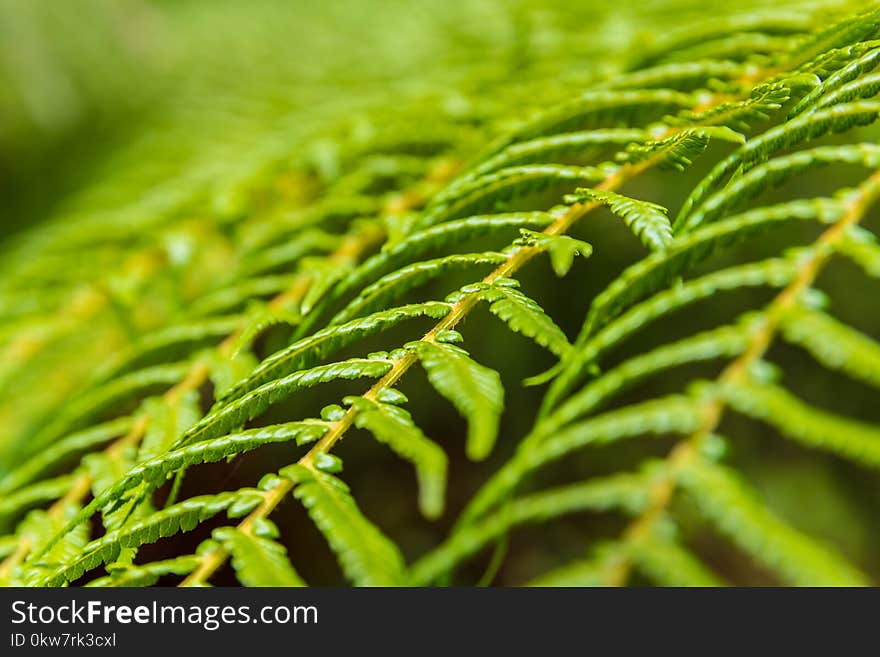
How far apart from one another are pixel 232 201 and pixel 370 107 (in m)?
0.42

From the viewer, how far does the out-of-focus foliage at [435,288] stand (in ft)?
1.70

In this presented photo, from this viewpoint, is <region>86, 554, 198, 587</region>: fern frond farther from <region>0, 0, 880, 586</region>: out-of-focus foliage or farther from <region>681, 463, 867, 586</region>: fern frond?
<region>681, 463, 867, 586</region>: fern frond

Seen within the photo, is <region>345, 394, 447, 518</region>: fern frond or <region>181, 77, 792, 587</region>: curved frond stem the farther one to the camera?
<region>181, 77, 792, 587</region>: curved frond stem

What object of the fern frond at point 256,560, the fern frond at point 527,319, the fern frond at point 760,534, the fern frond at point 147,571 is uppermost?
the fern frond at point 527,319

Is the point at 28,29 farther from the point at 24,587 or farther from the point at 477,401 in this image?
the point at 477,401

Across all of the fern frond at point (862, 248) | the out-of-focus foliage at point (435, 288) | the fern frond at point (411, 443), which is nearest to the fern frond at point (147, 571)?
the out-of-focus foliage at point (435, 288)

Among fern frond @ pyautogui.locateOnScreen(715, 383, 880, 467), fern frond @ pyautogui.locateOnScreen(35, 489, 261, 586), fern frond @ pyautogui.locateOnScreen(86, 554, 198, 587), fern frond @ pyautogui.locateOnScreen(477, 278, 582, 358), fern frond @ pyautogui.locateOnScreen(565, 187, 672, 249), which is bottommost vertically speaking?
fern frond @ pyautogui.locateOnScreen(715, 383, 880, 467)

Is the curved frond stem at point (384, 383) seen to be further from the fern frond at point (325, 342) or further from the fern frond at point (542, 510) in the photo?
the fern frond at point (542, 510)

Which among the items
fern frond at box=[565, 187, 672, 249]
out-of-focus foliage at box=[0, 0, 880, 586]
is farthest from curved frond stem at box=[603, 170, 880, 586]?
fern frond at box=[565, 187, 672, 249]

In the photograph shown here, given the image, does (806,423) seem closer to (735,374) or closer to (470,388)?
(735,374)

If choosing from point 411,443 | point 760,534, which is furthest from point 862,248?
point 411,443

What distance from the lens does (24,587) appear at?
0.70 m

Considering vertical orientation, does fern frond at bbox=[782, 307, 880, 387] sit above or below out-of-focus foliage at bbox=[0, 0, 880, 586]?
below

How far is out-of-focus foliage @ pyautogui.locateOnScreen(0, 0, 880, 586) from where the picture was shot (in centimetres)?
52
